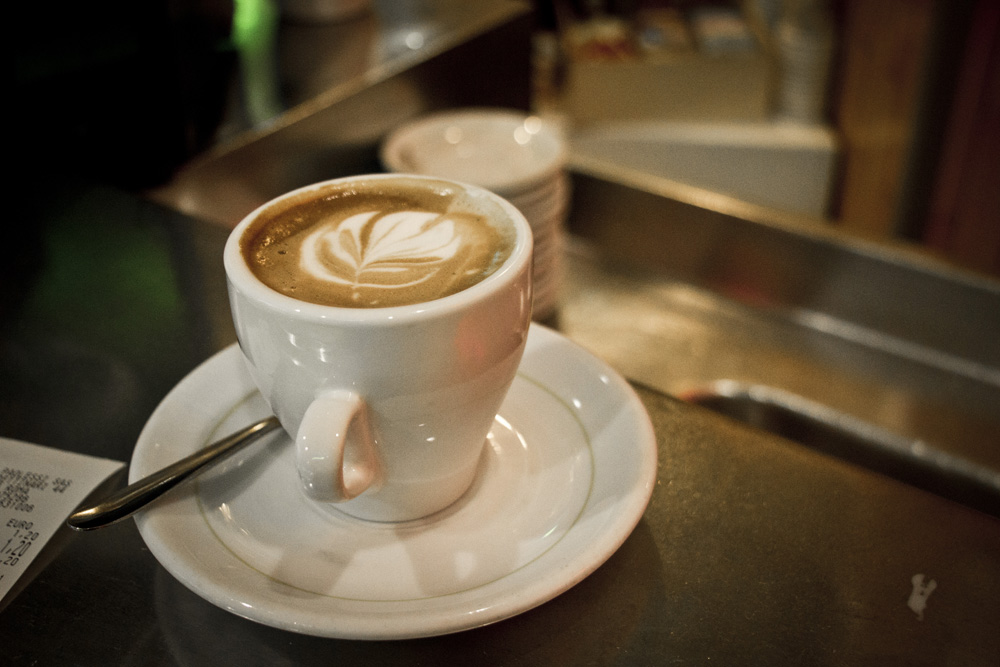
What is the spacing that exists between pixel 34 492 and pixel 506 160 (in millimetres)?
717

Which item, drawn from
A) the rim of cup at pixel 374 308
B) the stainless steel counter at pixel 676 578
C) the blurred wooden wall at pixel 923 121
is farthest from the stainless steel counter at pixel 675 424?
the blurred wooden wall at pixel 923 121

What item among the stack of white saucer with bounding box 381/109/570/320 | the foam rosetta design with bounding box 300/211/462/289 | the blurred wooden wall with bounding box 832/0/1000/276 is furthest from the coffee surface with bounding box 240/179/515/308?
the blurred wooden wall with bounding box 832/0/1000/276

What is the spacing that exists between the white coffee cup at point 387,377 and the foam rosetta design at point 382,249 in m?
0.04

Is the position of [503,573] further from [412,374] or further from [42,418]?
[42,418]

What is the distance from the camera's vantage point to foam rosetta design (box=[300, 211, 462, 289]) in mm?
520

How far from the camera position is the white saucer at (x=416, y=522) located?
0.44 metres

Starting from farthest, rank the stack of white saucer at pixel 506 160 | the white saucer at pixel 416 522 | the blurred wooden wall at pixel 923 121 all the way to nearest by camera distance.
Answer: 1. the blurred wooden wall at pixel 923 121
2. the stack of white saucer at pixel 506 160
3. the white saucer at pixel 416 522

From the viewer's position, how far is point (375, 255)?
545 millimetres

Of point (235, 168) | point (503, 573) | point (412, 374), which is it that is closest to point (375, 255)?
point (412, 374)

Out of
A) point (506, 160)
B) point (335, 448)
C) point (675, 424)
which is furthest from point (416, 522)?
point (506, 160)

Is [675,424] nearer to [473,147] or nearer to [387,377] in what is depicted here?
[387,377]

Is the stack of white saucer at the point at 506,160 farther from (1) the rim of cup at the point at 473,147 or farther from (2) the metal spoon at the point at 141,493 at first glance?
(2) the metal spoon at the point at 141,493

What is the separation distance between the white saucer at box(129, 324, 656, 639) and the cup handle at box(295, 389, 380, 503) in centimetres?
6

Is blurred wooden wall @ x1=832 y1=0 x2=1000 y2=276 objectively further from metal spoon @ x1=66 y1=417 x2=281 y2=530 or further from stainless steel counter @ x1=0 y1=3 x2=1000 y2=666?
metal spoon @ x1=66 y1=417 x2=281 y2=530
